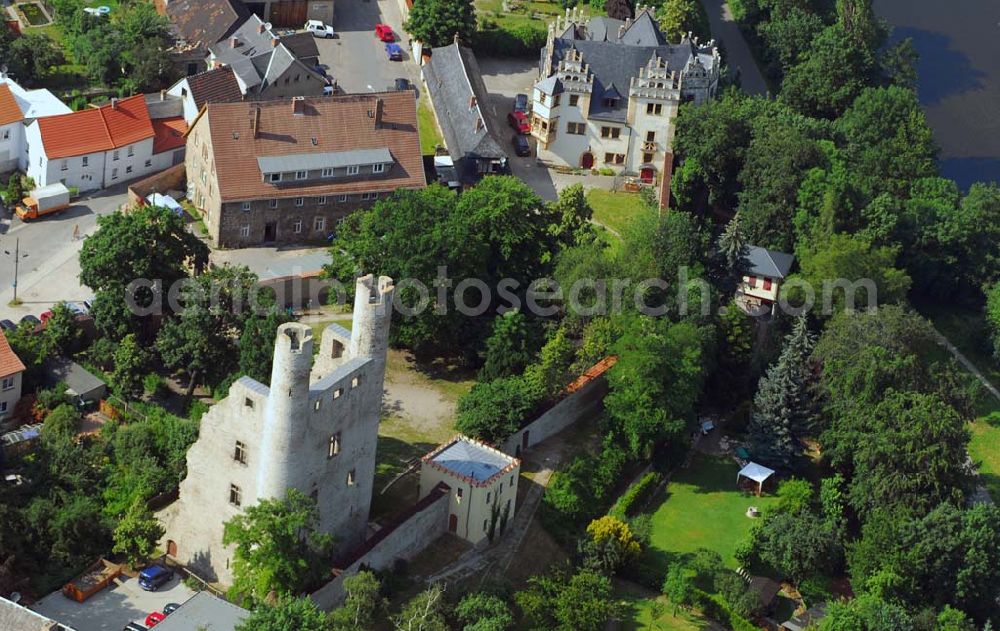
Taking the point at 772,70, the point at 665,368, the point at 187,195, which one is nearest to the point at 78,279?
the point at 187,195

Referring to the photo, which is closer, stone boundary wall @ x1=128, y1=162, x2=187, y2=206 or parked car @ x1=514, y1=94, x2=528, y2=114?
stone boundary wall @ x1=128, y1=162, x2=187, y2=206

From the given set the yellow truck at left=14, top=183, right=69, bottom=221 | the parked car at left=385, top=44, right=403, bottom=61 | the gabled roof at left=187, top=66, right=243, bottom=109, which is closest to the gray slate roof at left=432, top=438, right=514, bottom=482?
the yellow truck at left=14, top=183, right=69, bottom=221

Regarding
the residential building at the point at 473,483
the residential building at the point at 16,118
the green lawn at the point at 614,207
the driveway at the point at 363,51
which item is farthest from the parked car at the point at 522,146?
the residential building at the point at 473,483

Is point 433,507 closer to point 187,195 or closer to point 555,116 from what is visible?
point 187,195

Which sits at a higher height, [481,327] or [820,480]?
[481,327]

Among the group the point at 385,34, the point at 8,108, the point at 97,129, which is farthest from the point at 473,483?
the point at 385,34

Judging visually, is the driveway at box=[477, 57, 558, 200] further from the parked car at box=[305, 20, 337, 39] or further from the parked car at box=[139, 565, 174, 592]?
the parked car at box=[139, 565, 174, 592]
